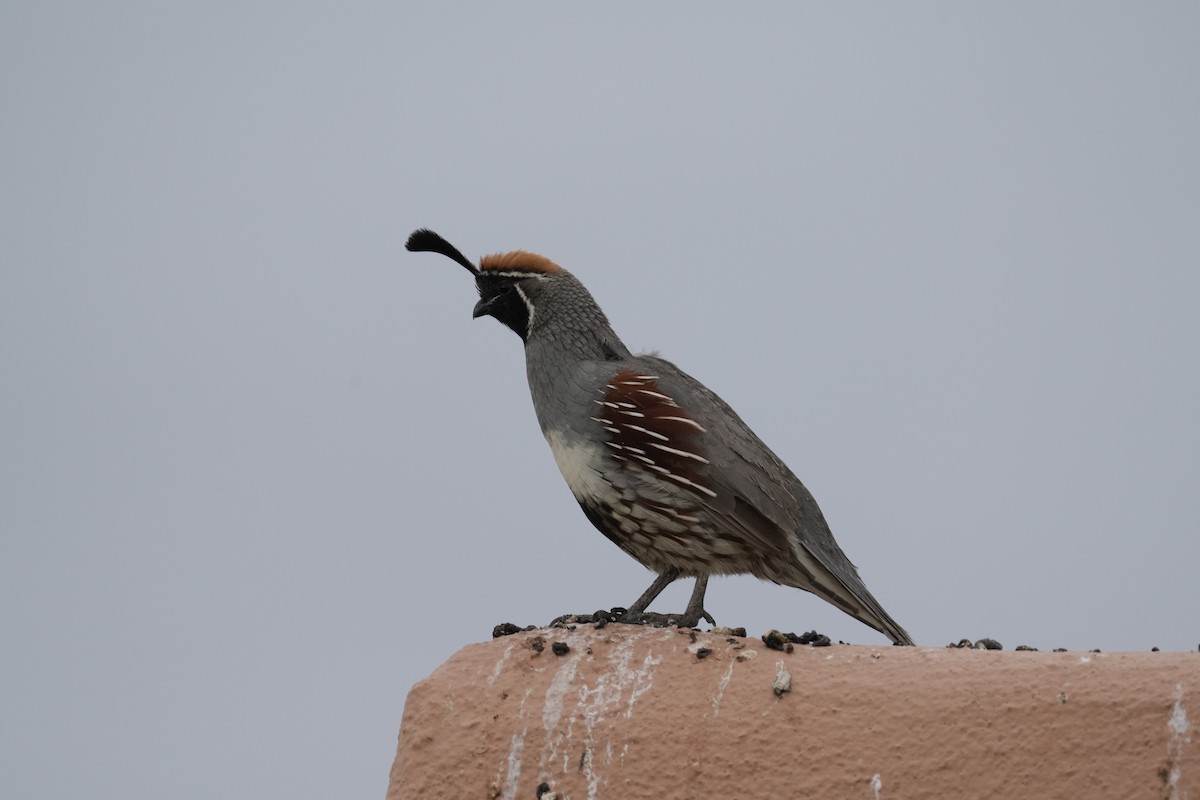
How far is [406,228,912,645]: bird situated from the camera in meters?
6.90

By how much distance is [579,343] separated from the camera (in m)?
7.62

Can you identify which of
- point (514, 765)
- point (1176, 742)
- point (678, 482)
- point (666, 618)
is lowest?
point (514, 765)

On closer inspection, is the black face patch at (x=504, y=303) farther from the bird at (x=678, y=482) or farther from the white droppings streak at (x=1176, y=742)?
the white droppings streak at (x=1176, y=742)

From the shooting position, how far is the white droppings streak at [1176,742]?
4.82 metres

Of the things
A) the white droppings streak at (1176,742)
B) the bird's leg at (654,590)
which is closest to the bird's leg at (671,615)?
the bird's leg at (654,590)

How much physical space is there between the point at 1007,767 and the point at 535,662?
Result: 1.89 metres

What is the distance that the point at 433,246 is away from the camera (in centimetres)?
840

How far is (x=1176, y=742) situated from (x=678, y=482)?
8.39 feet

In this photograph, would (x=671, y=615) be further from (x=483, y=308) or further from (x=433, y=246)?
(x=433, y=246)

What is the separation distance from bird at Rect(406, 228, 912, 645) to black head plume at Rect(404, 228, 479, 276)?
865 mm

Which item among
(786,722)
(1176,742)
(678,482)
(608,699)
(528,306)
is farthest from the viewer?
(528,306)

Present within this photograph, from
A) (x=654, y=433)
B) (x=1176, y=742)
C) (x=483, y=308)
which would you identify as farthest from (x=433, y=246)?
(x=1176, y=742)

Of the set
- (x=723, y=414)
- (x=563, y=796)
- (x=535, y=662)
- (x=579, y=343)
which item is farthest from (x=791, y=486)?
(x=563, y=796)

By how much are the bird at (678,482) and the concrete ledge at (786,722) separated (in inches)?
29.5
